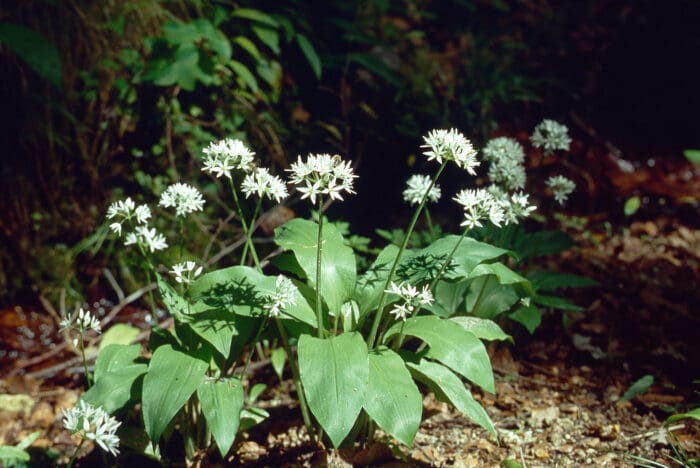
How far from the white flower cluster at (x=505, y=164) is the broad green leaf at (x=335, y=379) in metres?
1.18

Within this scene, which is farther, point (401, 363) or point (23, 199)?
point (23, 199)

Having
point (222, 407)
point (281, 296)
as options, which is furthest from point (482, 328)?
point (222, 407)

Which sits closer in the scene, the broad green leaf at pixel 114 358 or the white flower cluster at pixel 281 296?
the white flower cluster at pixel 281 296

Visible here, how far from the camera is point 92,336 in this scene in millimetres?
3840

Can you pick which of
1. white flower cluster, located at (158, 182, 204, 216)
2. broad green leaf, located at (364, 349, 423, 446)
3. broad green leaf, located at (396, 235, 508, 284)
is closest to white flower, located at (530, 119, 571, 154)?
broad green leaf, located at (396, 235, 508, 284)

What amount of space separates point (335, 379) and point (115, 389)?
865mm

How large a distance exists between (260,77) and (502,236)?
8.04 ft

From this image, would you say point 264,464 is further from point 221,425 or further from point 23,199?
point 23,199

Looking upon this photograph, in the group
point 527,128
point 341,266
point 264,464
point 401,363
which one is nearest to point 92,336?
point 264,464

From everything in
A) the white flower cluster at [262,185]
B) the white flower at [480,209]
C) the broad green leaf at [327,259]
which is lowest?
the broad green leaf at [327,259]

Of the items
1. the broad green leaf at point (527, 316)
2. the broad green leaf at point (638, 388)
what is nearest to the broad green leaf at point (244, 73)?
the broad green leaf at point (527, 316)

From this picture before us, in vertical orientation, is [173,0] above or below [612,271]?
above

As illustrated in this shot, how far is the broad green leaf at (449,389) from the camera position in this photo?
6.55ft

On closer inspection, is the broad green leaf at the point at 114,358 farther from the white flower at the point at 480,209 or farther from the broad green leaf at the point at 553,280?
the broad green leaf at the point at 553,280
